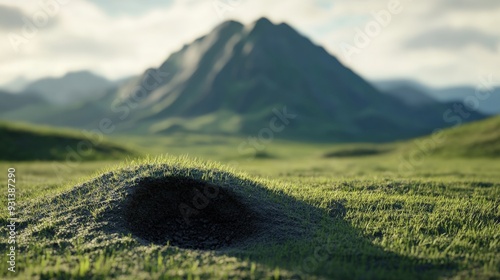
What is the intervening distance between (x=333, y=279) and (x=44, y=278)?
720cm

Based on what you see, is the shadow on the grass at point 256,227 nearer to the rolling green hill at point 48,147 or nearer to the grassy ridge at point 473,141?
the rolling green hill at point 48,147

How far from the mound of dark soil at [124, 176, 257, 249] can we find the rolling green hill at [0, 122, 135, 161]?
5265 cm

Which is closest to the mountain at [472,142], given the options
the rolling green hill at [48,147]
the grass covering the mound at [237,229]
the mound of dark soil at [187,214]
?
the rolling green hill at [48,147]

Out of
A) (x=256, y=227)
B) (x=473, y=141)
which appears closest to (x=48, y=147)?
(x=256, y=227)

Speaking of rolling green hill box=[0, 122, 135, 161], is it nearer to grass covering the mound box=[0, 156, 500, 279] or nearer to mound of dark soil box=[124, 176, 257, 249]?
grass covering the mound box=[0, 156, 500, 279]

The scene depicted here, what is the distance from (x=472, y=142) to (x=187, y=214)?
2856 inches

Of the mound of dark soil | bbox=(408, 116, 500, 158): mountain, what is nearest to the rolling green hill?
the mound of dark soil

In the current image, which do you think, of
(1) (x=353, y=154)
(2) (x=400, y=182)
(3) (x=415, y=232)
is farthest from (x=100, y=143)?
(3) (x=415, y=232)

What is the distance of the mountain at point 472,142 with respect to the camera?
6969 cm

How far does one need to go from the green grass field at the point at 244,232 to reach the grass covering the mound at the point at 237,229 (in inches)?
1.4

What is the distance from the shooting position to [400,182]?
21453 mm

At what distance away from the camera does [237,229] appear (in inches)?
566

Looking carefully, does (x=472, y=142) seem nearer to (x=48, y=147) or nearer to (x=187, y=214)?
(x=48, y=147)

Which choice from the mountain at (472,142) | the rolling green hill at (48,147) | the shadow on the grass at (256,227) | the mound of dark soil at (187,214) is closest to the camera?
the shadow on the grass at (256,227)
